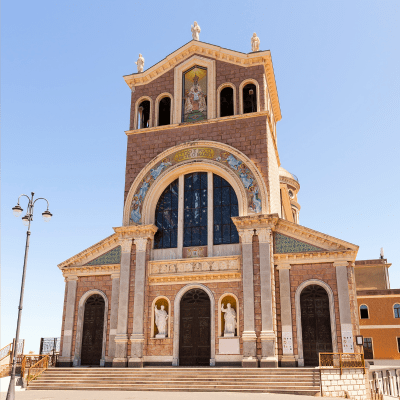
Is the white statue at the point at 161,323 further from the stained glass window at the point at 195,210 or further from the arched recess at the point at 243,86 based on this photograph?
the arched recess at the point at 243,86

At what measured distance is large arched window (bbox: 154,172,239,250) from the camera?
25.5m

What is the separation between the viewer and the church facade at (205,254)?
2300 cm

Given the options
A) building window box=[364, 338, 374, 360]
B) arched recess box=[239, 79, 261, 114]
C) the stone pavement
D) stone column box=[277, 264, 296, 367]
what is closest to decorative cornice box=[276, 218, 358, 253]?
stone column box=[277, 264, 296, 367]

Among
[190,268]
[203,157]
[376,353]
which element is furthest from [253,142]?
[376,353]

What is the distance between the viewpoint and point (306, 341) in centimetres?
2273

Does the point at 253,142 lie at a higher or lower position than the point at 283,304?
higher

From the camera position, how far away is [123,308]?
→ 24.9m

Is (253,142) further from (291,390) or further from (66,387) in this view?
(66,387)

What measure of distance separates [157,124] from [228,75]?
5.11 meters

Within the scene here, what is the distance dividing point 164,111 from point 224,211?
8.13 meters

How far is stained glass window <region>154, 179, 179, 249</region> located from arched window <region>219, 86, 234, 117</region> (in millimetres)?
5230

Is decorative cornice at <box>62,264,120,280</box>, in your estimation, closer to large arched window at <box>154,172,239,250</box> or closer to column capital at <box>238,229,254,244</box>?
large arched window at <box>154,172,239,250</box>

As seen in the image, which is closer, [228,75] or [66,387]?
[66,387]

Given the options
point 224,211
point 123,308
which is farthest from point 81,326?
point 224,211
